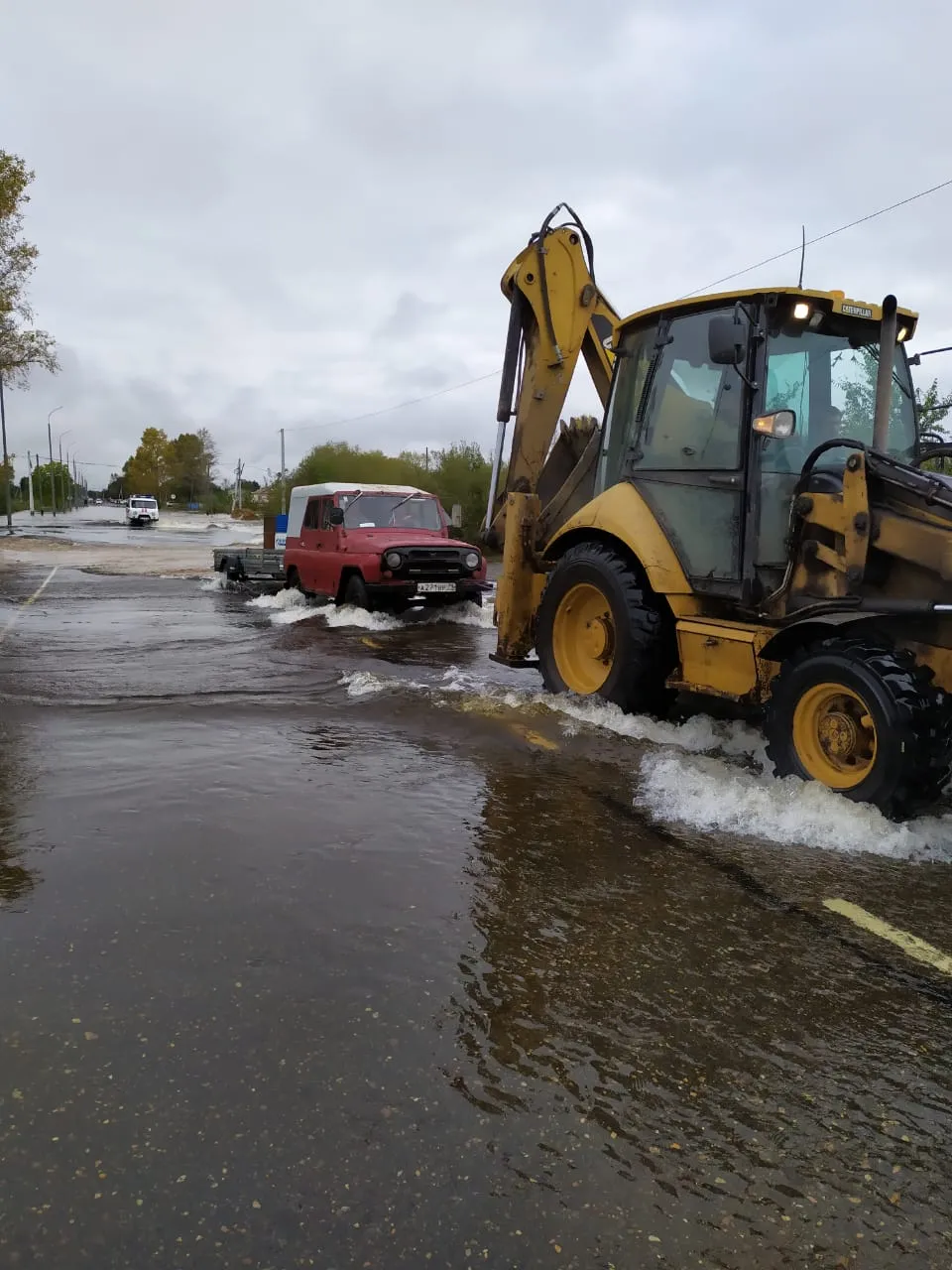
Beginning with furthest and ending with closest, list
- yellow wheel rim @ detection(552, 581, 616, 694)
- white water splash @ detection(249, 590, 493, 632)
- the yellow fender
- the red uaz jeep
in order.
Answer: the red uaz jeep → white water splash @ detection(249, 590, 493, 632) → yellow wheel rim @ detection(552, 581, 616, 694) → the yellow fender

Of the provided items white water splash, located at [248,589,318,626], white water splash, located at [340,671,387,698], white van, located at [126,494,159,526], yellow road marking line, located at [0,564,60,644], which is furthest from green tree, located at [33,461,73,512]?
white water splash, located at [340,671,387,698]

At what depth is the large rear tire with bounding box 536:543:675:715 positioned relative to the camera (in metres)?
6.07

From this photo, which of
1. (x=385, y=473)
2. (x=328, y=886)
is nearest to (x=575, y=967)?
(x=328, y=886)

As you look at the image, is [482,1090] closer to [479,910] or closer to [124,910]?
[479,910]

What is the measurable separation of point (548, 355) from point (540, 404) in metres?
0.44

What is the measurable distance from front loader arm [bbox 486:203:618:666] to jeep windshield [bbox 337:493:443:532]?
510cm

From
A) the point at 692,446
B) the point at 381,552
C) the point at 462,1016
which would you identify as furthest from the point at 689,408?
the point at 381,552

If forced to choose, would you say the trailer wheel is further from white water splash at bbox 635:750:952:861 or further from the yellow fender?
the yellow fender

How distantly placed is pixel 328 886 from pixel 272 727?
9.66ft

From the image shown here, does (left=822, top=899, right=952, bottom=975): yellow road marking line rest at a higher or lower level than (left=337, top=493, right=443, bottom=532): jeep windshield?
lower

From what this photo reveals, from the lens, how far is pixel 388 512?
13.9 m

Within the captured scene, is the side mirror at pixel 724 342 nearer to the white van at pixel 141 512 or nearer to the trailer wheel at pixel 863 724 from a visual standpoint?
the trailer wheel at pixel 863 724

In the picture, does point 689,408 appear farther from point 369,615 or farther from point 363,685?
point 369,615

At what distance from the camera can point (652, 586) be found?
5.91 m
